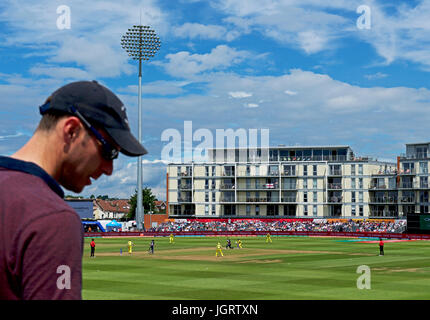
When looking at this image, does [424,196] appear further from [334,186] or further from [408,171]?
[334,186]

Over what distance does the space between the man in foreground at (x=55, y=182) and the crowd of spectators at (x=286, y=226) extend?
330 ft

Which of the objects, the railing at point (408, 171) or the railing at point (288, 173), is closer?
the railing at point (408, 171)

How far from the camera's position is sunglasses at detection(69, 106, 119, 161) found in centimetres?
251

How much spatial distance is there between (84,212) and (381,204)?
190 ft

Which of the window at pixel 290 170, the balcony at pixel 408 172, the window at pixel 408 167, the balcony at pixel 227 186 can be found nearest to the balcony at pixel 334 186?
the window at pixel 290 170

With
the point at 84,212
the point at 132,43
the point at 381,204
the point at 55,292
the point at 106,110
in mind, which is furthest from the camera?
the point at 381,204

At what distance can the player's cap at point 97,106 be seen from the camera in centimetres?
253

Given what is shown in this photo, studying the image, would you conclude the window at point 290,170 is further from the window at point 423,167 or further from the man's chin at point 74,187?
the man's chin at point 74,187

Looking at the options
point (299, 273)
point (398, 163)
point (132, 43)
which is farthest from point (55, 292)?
point (398, 163)

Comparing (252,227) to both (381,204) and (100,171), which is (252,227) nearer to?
(381,204)

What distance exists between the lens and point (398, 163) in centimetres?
11812

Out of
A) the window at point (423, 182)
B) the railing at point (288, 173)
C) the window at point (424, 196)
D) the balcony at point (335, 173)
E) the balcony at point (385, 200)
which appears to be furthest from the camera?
the railing at point (288, 173)

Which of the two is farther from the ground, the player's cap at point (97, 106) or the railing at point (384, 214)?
the player's cap at point (97, 106)

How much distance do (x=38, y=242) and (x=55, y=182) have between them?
0.35 m
